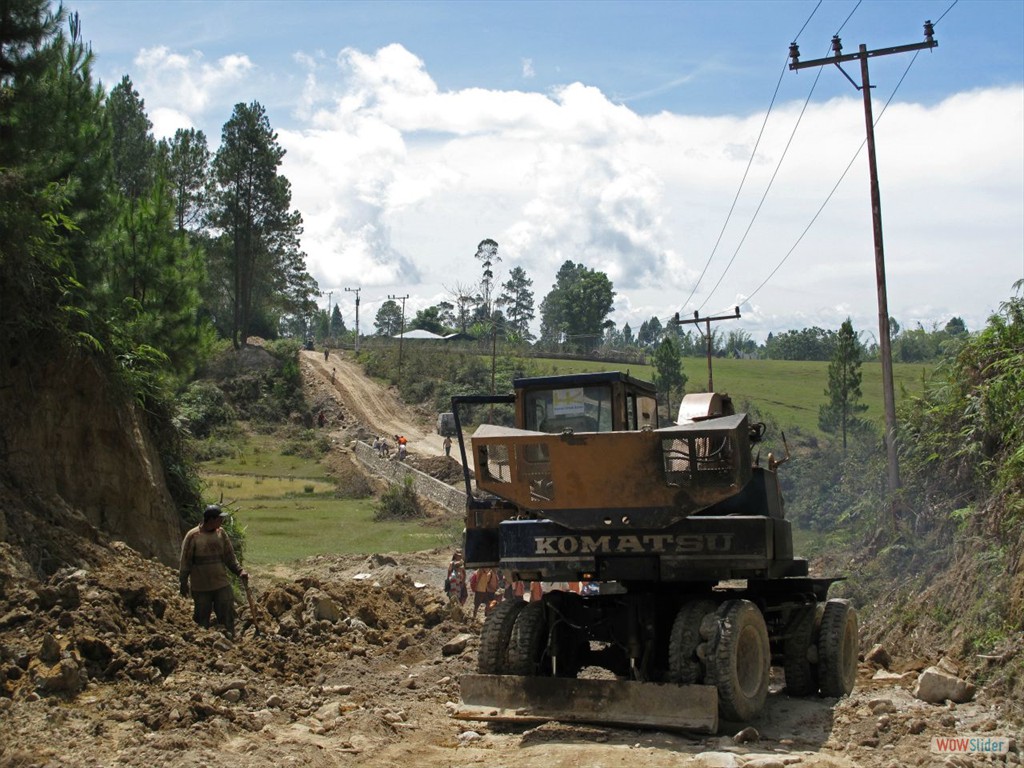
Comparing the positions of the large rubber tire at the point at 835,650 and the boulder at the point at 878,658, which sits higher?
the large rubber tire at the point at 835,650

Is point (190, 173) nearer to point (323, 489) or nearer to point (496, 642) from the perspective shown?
point (323, 489)

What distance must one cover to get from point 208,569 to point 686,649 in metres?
5.37

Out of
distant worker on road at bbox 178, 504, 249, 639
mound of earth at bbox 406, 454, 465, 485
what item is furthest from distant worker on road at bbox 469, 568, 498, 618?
mound of earth at bbox 406, 454, 465, 485

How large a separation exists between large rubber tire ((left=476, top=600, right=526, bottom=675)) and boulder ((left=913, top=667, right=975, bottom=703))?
3962 mm

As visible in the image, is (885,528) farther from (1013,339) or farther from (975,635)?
(975,635)

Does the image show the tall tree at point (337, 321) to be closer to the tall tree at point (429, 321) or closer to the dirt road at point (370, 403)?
the tall tree at point (429, 321)

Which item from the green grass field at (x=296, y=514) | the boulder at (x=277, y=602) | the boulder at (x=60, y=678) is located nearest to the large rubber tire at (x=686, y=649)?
the boulder at (x=60, y=678)

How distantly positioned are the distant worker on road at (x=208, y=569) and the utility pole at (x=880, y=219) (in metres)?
12.3

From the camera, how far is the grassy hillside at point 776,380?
67250 millimetres

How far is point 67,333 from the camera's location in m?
13.8

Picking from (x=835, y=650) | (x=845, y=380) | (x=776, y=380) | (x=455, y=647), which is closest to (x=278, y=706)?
(x=455, y=647)

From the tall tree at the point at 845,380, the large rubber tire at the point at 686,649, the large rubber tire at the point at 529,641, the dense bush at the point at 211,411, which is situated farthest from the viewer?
the dense bush at the point at 211,411

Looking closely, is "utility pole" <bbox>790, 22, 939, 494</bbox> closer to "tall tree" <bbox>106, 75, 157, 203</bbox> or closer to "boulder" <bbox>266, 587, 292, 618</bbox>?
"boulder" <bbox>266, 587, 292, 618</bbox>

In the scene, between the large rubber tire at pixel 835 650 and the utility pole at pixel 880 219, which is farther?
the utility pole at pixel 880 219
